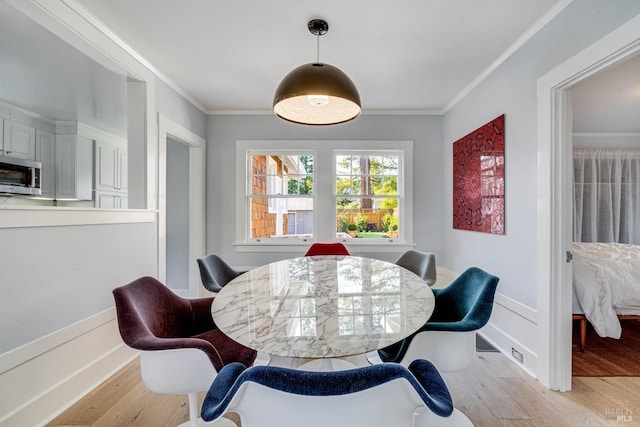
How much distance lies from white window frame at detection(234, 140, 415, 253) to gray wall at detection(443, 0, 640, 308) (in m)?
0.96

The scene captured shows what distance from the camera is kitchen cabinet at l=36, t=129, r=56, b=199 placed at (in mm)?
3480

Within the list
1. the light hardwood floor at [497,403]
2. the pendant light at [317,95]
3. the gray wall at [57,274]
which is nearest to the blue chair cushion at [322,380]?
the pendant light at [317,95]

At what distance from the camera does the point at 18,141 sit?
3234mm

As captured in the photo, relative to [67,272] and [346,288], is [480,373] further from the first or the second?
[67,272]

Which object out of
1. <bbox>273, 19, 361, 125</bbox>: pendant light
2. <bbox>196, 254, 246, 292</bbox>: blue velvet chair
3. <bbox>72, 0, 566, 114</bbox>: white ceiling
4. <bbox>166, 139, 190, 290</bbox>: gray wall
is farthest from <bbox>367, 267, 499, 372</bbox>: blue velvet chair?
<bbox>166, 139, 190, 290</bbox>: gray wall

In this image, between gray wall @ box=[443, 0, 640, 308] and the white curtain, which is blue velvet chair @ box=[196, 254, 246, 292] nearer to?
gray wall @ box=[443, 0, 640, 308]

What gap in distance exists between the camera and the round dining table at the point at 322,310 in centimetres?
90

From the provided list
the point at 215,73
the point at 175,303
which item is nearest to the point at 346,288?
the point at 175,303

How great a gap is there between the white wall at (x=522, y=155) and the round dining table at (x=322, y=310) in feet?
3.62

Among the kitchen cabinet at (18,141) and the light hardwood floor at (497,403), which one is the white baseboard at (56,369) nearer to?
the light hardwood floor at (497,403)

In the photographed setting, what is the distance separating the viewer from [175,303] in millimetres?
1691

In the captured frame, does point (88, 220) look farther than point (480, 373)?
No

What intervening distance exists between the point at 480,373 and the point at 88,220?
3075 millimetres

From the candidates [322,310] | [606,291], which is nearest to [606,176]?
[606,291]
